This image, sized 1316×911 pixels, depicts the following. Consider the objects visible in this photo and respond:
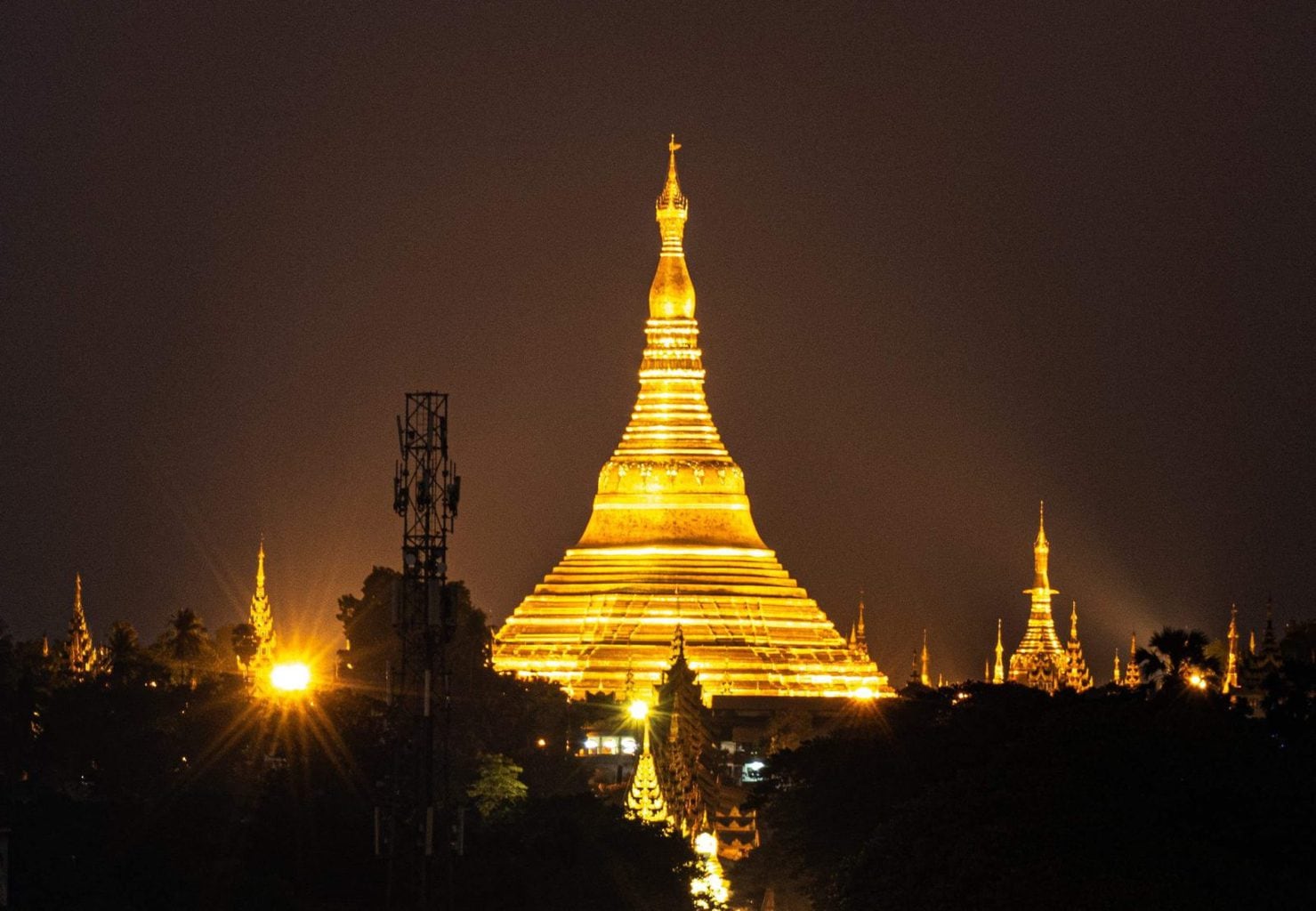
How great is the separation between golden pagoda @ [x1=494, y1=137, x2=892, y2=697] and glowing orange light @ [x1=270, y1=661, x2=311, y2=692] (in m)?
49.7

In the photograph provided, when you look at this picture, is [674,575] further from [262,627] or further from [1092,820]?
[1092,820]

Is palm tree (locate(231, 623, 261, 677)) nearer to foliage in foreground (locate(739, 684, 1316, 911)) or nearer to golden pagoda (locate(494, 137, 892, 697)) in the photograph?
golden pagoda (locate(494, 137, 892, 697))

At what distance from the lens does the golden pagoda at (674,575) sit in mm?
179875

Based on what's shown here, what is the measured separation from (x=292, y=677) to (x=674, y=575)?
59.2 m

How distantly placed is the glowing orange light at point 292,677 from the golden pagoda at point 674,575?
163ft

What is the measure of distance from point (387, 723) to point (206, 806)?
12338mm

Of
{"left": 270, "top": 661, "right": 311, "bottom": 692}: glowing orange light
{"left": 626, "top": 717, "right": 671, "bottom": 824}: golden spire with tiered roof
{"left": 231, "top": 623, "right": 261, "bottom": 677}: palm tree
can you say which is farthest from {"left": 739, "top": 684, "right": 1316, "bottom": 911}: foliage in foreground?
{"left": 231, "top": 623, "right": 261, "bottom": 677}: palm tree

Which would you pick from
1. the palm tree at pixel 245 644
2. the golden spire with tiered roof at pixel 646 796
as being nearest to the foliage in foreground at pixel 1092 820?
the golden spire with tiered roof at pixel 646 796

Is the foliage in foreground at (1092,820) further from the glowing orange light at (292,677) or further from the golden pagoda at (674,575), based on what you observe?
the golden pagoda at (674,575)

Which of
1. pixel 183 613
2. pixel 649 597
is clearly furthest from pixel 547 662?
pixel 183 613

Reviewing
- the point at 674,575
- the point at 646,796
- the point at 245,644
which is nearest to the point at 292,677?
the point at 646,796

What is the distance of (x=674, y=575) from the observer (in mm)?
183500

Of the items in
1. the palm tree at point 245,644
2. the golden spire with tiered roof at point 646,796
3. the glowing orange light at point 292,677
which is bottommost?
the golden spire with tiered roof at point 646,796

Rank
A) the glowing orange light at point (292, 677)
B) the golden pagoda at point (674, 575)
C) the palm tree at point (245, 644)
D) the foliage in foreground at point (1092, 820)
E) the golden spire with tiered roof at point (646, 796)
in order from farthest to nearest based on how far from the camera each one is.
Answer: the golden pagoda at point (674, 575), the palm tree at point (245, 644), the glowing orange light at point (292, 677), the golden spire with tiered roof at point (646, 796), the foliage in foreground at point (1092, 820)
